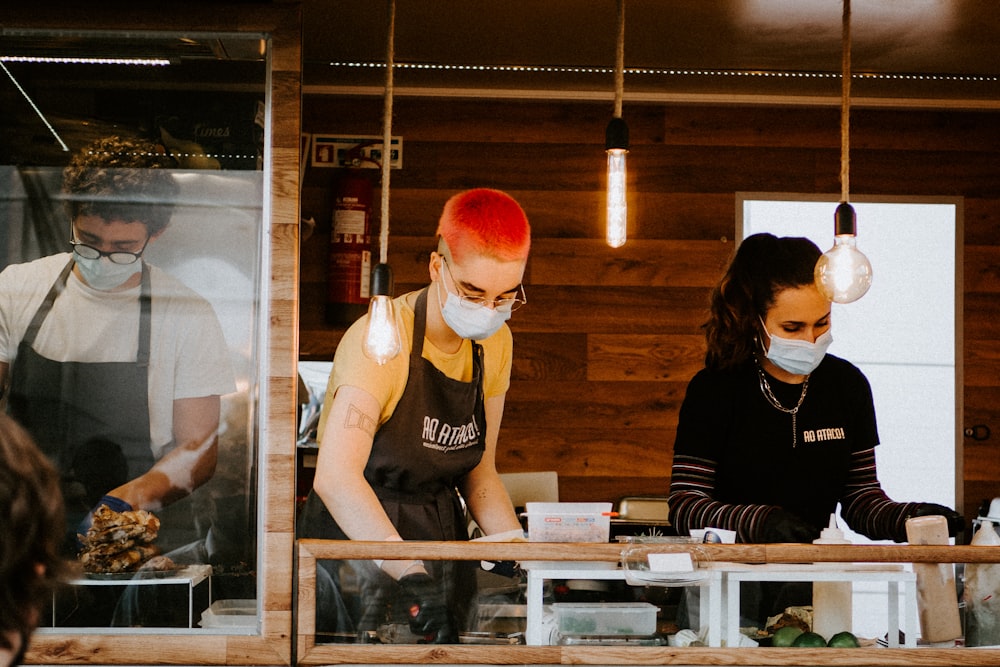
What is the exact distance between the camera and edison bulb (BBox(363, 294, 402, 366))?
216 cm

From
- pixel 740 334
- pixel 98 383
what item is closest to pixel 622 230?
pixel 740 334

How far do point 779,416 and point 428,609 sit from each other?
102 centimetres

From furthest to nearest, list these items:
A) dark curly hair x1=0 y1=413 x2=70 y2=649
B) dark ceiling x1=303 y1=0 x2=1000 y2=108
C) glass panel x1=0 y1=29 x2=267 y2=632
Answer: dark ceiling x1=303 y1=0 x2=1000 y2=108, glass panel x1=0 y1=29 x2=267 y2=632, dark curly hair x1=0 y1=413 x2=70 y2=649

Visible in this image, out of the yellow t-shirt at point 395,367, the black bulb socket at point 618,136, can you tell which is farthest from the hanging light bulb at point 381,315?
the black bulb socket at point 618,136

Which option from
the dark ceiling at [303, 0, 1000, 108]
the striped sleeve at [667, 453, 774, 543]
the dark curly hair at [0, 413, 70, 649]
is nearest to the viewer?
the dark curly hair at [0, 413, 70, 649]

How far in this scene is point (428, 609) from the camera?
83.7 inches

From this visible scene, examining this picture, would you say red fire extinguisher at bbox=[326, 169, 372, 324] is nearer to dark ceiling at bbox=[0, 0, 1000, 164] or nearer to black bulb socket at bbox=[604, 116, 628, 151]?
dark ceiling at bbox=[0, 0, 1000, 164]

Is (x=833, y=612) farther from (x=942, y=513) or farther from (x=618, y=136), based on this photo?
Answer: (x=618, y=136)

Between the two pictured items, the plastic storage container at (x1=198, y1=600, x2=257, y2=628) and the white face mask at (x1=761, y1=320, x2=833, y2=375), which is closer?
the plastic storage container at (x1=198, y1=600, x2=257, y2=628)

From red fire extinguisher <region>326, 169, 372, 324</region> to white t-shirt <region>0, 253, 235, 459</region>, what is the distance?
6.22ft

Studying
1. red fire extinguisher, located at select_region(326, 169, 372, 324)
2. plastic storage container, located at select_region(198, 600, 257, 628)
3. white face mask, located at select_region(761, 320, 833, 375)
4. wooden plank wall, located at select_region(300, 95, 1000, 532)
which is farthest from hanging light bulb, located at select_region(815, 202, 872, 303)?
red fire extinguisher, located at select_region(326, 169, 372, 324)

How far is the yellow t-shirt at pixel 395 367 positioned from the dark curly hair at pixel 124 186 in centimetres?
49

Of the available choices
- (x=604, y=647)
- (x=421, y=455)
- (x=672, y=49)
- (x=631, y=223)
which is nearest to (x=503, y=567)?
(x=604, y=647)

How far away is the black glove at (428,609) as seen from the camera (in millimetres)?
2100
